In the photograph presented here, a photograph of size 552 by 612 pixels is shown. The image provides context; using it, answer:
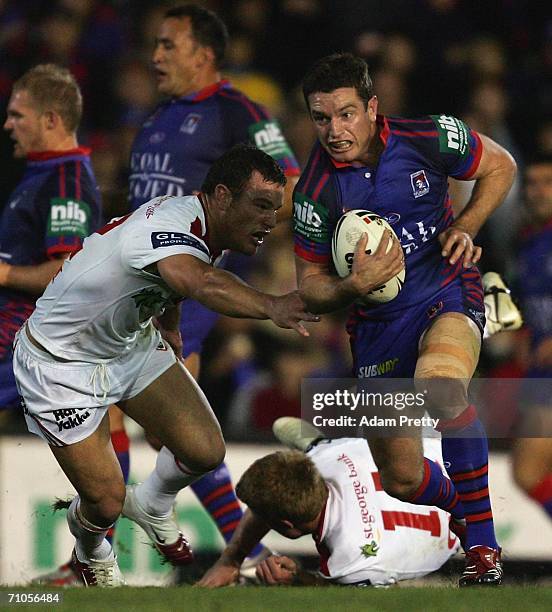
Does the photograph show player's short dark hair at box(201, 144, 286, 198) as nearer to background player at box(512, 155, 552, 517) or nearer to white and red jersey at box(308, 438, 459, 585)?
white and red jersey at box(308, 438, 459, 585)

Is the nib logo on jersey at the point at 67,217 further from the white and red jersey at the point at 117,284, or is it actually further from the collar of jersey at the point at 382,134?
the collar of jersey at the point at 382,134

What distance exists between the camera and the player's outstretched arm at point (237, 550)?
5.96 m

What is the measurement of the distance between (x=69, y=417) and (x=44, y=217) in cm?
139

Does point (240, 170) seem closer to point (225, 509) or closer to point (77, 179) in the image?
point (77, 179)

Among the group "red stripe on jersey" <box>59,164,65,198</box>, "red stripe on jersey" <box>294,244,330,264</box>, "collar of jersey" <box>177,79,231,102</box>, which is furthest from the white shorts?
"collar of jersey" <box>177,79,231,102</box>

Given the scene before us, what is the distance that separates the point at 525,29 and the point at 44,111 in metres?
5.42

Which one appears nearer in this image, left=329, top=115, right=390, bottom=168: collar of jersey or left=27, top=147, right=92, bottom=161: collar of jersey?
left=329, top=115, right=390, bottom=168: collar of jersey

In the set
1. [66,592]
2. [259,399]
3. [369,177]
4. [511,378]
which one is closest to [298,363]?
[259,399]

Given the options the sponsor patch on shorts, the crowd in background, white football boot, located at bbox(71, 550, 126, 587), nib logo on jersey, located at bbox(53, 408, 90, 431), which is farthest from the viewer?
the crowd in background

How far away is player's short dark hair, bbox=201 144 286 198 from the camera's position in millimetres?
4828

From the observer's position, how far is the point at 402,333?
550 cm

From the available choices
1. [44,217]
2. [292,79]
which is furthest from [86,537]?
[292,79]

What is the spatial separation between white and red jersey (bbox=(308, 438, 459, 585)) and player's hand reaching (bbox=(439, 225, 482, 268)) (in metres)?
1.22

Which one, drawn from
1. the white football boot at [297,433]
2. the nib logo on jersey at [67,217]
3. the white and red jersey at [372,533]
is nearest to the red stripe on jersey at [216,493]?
the white football boot at [297,433]
